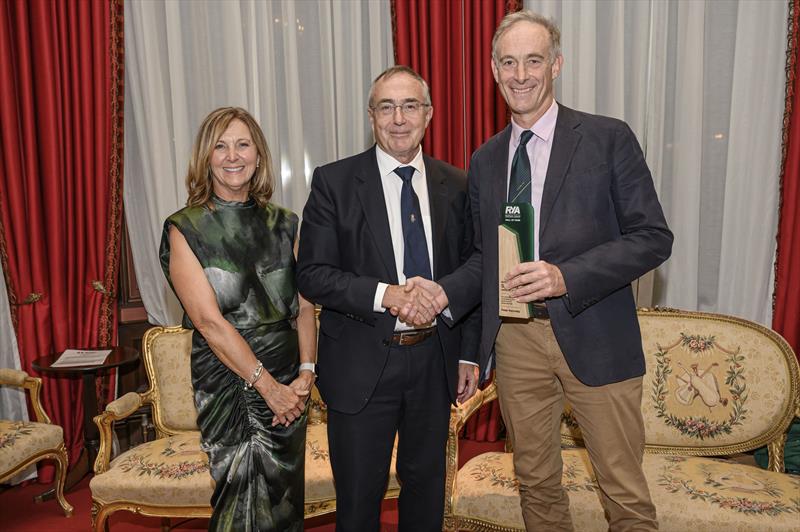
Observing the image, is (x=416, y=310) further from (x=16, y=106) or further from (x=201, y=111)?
(x=16, y=106)

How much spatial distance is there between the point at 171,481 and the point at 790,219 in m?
3.33

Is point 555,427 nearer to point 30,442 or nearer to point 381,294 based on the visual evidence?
point 381,294

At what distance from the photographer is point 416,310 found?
6.95 feet

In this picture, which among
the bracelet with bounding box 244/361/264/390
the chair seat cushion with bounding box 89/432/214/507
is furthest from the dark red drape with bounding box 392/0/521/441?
the bracelet with bounding box 244/361/264/390

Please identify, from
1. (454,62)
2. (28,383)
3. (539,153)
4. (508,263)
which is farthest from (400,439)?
(454,62)

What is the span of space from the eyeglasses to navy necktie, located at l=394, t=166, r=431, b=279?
0.88ft

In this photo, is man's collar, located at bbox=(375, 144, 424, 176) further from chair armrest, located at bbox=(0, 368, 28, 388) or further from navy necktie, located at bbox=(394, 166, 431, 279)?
chair armrest, located at bbox=(0, 368, 28, 388)

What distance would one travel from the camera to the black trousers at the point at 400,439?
88.3 inches

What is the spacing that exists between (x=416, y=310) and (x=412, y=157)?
22.8 inches

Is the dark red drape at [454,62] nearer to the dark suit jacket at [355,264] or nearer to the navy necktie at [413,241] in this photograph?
the dark suit jacket at [355,264]

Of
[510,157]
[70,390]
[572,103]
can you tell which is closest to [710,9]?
[572,103]

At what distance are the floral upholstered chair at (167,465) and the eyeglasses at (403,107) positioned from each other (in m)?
1.61

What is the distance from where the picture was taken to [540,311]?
214cm

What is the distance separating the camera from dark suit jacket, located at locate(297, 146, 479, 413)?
220 cm
